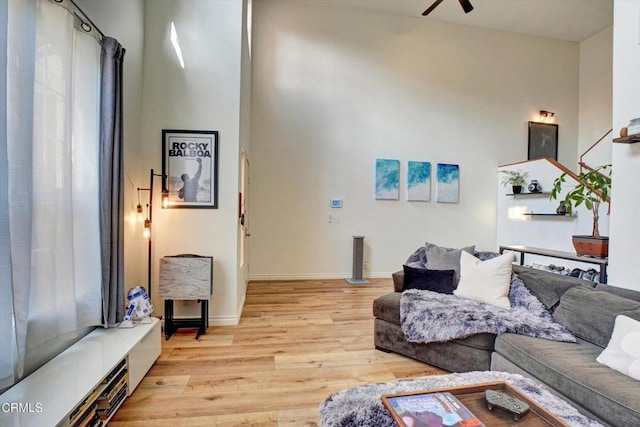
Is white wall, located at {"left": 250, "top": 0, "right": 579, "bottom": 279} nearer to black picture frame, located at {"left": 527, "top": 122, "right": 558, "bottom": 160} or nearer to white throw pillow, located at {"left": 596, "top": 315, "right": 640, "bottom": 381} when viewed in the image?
A: black picture frame, located at {"left": 527, "top": 122, "right": 558, "bottom": 160}

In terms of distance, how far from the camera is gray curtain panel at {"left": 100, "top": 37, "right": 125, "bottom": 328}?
205cm

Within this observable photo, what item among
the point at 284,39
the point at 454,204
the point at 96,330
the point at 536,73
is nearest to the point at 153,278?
the point at 96,330

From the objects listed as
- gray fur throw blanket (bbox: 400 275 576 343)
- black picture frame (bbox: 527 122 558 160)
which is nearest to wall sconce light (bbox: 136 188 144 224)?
gray fur throw blanket (bbox: 400 275 576 343)

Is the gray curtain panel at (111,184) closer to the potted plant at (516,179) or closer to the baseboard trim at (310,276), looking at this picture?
the baseboard trim at (310,276)

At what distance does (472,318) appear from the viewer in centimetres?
213

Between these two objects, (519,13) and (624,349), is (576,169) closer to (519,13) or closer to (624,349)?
(519,13)

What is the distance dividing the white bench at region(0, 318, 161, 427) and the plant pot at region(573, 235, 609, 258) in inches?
179

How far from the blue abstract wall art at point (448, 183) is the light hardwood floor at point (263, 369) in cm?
295

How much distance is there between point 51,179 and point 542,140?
7.34 m

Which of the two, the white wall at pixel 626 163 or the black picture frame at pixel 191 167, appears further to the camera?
the black picture frame at pixel 191 167

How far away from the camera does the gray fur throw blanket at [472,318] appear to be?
1.98 meters

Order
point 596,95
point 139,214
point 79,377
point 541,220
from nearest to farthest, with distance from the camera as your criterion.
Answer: point 79,377 < point 139,214 < point 541,220 < point 596,95

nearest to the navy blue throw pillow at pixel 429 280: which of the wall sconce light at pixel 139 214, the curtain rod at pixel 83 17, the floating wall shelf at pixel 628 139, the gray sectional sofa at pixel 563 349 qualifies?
the gray sectional sofa at pixel 563 349

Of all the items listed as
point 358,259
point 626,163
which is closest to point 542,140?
point 626,163
